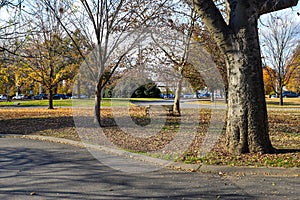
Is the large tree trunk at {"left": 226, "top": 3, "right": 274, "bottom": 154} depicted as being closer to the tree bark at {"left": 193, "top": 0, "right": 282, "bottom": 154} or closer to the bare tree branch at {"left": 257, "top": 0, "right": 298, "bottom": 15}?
the tree bark at {"left": 193, "top": 0, "right": 282, "bottom": 154}

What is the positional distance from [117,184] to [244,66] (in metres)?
3.78

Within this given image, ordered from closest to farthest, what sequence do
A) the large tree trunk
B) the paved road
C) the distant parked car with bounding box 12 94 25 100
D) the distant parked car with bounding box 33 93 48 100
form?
the paved road, the large tree trunk, the distant parked car with bounding box 33 93 48 100, the distant parked car with bounding box 12 94 25 100

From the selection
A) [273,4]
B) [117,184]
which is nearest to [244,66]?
[273,4]

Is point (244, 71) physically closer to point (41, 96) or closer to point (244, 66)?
point (244, 66)

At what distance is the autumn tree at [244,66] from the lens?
709 cm

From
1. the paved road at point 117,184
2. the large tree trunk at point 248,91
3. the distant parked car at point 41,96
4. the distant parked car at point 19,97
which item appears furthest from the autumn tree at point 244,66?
the distant parked car at point 19,97

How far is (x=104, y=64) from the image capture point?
43.8 feet

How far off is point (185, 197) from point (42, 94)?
69.6 m

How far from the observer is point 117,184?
537 centimetres

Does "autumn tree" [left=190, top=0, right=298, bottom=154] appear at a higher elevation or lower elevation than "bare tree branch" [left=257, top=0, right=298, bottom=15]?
lower

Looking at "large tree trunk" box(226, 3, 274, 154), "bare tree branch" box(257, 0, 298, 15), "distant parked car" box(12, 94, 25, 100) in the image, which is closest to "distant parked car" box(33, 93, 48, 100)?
"distant parked car" box(12, 94, 25, 100)

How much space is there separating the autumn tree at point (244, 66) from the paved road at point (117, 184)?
5.30ft

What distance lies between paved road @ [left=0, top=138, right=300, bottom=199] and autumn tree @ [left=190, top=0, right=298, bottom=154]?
162cm

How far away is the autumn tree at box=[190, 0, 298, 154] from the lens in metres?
7.09
